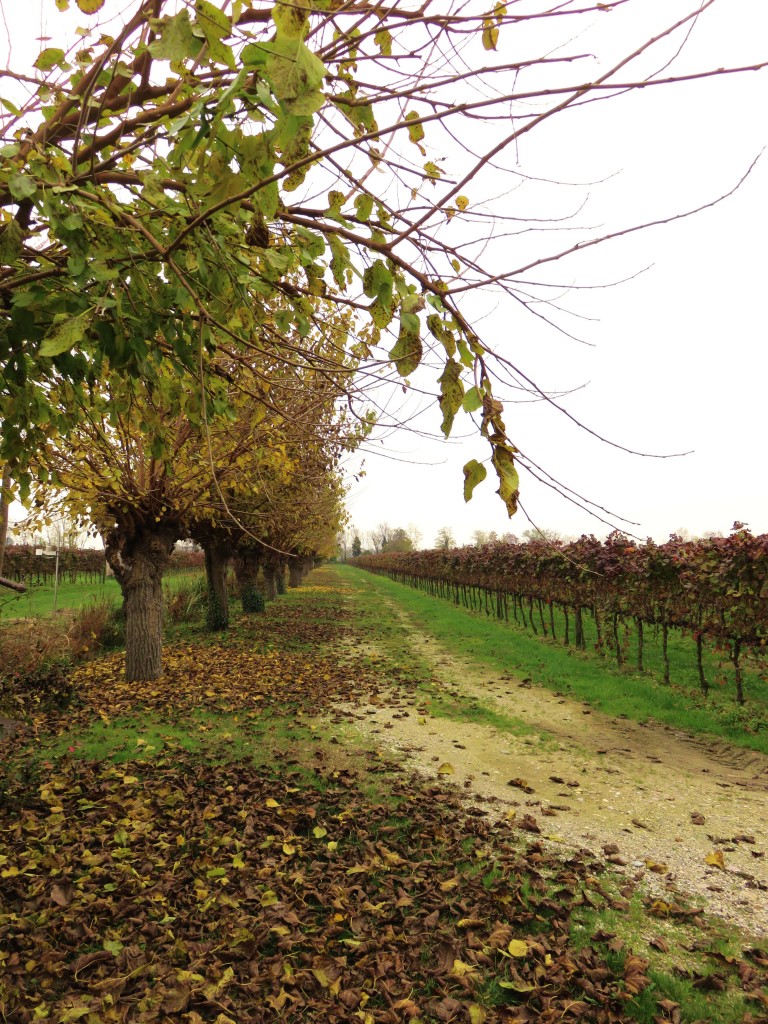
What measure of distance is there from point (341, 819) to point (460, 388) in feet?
12.6

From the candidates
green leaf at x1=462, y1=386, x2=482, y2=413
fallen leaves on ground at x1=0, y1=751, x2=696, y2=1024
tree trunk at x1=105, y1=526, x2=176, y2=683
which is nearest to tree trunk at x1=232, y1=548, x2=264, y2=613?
tree trunk at x1=105, y1=526, x2=176, y2=683

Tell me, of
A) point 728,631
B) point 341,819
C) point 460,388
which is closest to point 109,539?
point 341,819

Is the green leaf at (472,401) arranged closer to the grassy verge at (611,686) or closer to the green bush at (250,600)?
the grassy verge at (611,686)

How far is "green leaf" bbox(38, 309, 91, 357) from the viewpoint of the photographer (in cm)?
173

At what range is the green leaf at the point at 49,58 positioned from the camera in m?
2.29

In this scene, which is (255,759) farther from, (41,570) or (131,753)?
(41,570)

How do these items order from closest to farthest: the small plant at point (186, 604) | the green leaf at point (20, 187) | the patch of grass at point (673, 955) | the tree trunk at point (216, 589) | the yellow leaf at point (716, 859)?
the green leaf at point (20, 187)
the patch of grass at point (673, 955)
the yellow leaf at point (716, 859)
the tree trunk at point (216, 589)
the small plant at point (186, 604)

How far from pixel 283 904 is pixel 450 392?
322 centimetres

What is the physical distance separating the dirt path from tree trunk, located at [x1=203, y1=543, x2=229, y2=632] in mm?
7885

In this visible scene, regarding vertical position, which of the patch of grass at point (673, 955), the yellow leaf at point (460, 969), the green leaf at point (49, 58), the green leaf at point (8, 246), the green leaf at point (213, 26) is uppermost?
the green leaf at point (49, 58)

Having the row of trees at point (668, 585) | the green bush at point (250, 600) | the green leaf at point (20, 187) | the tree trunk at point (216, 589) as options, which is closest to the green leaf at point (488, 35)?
the green leaf at point (20, 187)

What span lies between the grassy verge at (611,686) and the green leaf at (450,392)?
22.6 feet

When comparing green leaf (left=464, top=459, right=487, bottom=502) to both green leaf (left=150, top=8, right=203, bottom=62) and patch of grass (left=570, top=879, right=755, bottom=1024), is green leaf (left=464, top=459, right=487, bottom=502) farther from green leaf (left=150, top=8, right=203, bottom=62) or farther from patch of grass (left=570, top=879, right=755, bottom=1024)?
patch of grass (left=570, top=879, right=755, bottom=1024)

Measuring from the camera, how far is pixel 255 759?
226 inches
